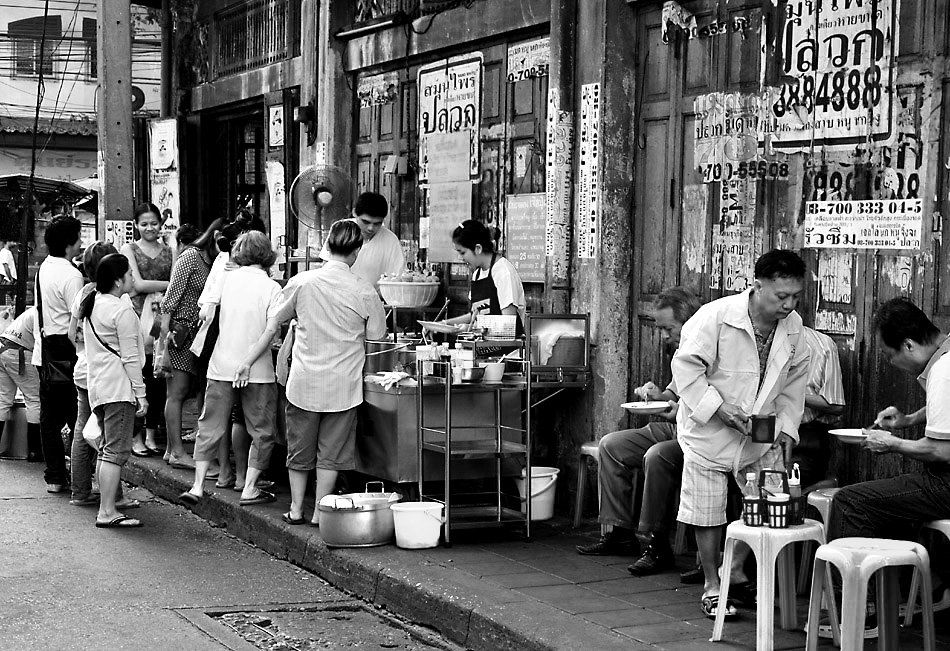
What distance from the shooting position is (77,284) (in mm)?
10148

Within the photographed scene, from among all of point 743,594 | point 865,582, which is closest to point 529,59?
point 743,594

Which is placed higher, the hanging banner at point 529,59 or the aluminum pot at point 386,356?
the hanging banner at point 529,59

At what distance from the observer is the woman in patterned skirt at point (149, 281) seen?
11.2 m

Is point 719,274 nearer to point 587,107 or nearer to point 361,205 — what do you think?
point 587,107

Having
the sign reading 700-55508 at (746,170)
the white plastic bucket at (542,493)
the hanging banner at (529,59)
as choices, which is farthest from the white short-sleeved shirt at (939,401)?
the hanging banner at (529,59)

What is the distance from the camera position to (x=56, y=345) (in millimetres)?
10039

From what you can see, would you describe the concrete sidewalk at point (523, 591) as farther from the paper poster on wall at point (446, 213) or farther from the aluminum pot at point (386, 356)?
the paper poster on wall at point (446, 213)

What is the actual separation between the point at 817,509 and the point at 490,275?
10.7 feet

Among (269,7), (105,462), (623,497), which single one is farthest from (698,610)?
(269,7)

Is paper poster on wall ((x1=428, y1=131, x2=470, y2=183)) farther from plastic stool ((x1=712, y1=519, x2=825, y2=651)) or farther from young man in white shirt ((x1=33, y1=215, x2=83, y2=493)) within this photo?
plastic stool ((x1=712, y1=519, x2=825, y2=651))

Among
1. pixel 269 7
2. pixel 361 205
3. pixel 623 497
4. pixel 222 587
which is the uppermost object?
pixel 269 7

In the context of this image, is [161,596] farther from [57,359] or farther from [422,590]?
[57,359]

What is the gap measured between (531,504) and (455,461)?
57cm

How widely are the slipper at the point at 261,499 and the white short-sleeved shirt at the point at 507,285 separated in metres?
2.11
